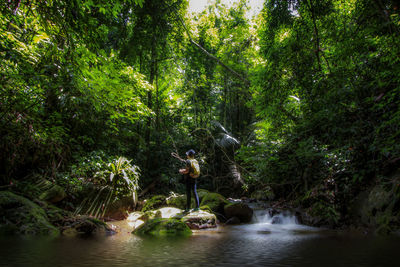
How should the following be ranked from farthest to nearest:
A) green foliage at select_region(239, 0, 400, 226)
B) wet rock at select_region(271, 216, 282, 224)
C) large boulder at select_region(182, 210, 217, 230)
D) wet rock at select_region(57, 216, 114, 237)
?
1. wet rock at select_region(271, 216, 282, 224)
2. large boulder at select_region(182, 210, 217, 230)
3. wet rock at select_region(57, 216, 114, 237)
4. green foliage at select_region(239, 0, 400, 226)

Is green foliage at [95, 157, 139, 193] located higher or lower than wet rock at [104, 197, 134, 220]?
higher

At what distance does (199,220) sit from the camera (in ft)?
18.6

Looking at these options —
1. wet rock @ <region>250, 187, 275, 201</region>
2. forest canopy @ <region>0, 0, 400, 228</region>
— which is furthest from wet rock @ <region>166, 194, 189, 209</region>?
wet rock @ <region>250, 187, 275, 201</region>

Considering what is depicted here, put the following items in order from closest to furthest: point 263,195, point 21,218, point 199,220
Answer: point 21,218 < point 199,220 < point 263,195

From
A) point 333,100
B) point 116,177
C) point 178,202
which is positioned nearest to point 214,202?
point 178,202

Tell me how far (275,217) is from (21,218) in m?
6.62

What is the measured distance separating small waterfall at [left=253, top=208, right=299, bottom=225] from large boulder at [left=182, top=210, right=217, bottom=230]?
2022 millimetres

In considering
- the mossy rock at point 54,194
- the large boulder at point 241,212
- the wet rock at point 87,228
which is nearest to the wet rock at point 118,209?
the mossy rock at point 54,194

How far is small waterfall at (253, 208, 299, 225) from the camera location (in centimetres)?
659

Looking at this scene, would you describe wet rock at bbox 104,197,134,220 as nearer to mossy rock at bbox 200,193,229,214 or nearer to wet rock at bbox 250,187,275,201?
mossy rock at bbox 200,193,229,214

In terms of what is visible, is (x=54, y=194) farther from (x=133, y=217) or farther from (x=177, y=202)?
(x=177, y=202)

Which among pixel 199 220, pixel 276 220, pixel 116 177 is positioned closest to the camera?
pixel 199 220

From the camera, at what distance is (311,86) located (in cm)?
534

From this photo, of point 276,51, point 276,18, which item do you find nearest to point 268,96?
point 276,51
